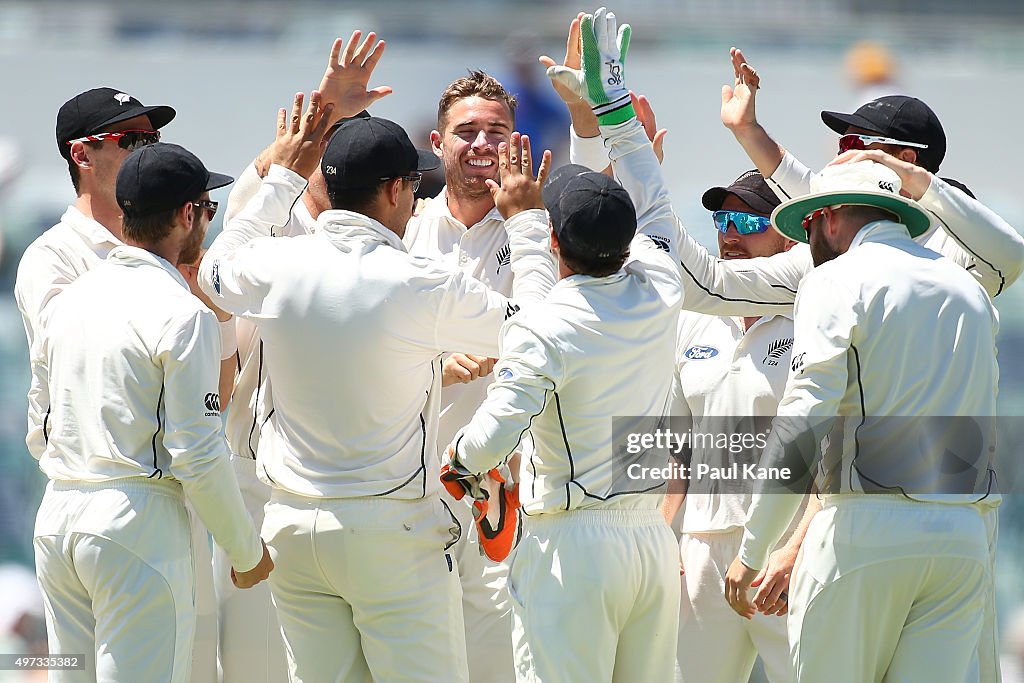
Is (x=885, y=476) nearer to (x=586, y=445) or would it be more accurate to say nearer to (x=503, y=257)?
(x=586, y=445)

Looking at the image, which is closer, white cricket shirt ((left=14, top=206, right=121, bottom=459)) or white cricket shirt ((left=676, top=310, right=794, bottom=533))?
white cricket shirt ((left=14, top=206, right=121, bottom=459))

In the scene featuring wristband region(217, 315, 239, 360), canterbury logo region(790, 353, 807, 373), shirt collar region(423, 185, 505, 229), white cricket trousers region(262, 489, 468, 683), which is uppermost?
shirt collar region(423, 185, 505, 229)

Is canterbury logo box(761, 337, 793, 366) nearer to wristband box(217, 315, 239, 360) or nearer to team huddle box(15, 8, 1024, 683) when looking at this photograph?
team huddle box(15, 8, 1024, 683)

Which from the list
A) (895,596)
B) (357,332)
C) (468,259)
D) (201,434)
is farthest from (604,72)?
(895,596)

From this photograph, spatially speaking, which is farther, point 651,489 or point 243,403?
point 243,403

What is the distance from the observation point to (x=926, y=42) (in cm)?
1113

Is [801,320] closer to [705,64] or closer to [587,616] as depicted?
[587,616]

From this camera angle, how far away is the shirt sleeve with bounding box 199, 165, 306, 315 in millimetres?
3357

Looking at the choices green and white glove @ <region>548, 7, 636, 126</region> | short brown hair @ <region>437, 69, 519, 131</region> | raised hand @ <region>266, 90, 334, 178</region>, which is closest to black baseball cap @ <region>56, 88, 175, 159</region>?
raised hand @ <region>266, 90, 334, 178</region>

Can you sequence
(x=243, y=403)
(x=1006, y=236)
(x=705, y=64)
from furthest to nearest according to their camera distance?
1. (x=705, y=64)
2. (x=243, y=403)
3. (x=1006, y=236)

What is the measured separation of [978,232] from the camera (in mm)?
3367

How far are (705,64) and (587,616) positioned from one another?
24.8 feet

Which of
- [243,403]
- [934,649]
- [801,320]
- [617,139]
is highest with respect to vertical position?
[617,139]

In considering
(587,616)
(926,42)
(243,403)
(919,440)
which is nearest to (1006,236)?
(919,440)
